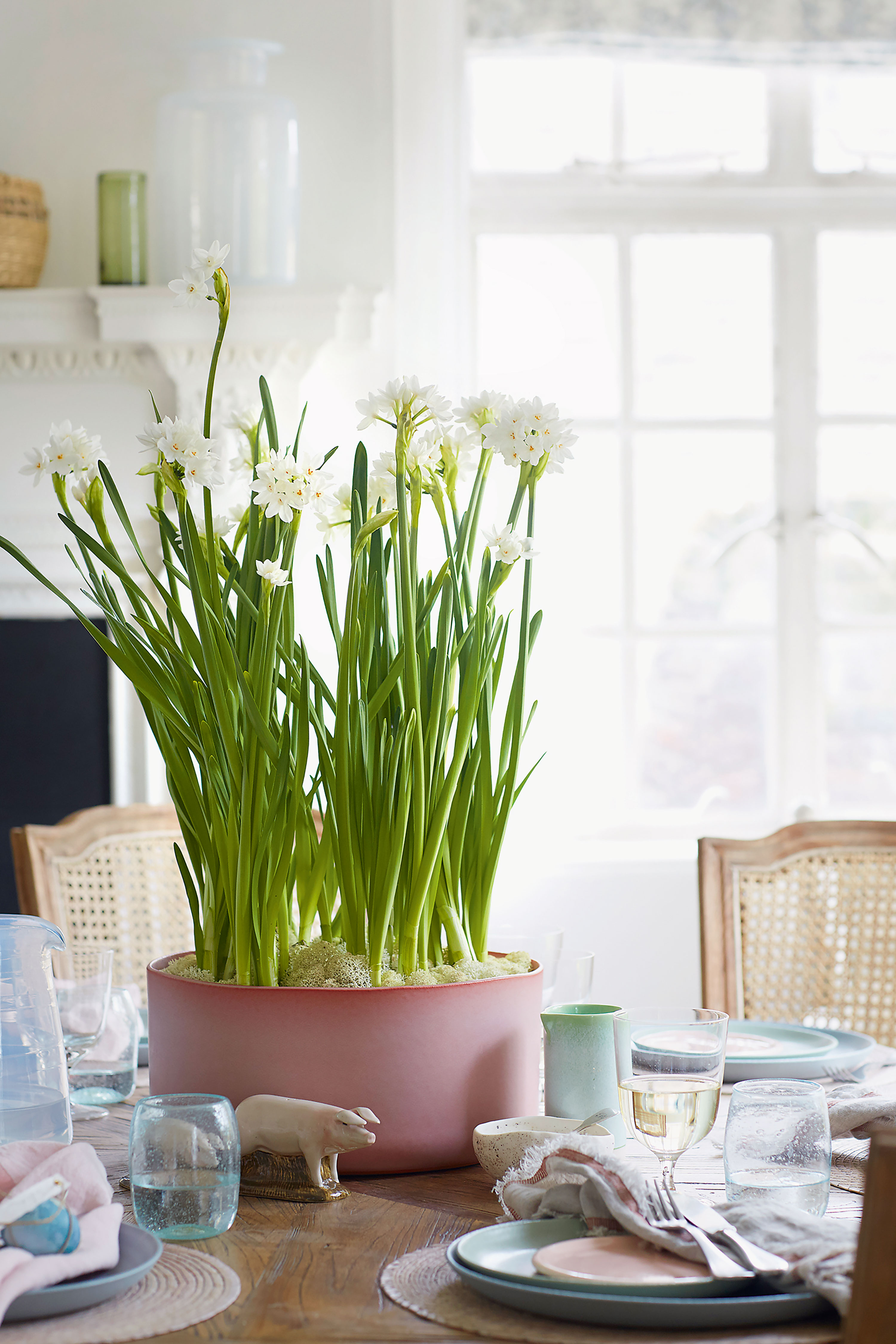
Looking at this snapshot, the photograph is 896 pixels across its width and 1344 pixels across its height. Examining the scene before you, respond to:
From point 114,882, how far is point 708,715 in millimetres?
1462

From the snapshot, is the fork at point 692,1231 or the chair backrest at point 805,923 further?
the chair backrest at point 805,923

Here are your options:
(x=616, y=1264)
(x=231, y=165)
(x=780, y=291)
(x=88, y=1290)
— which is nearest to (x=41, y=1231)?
(x=88, y=1290)

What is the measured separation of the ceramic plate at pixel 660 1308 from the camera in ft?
2.30

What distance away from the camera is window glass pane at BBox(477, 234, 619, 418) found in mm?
2949

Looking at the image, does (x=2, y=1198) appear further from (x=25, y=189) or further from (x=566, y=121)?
(x=566, y=121)

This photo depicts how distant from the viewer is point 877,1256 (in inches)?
23.5

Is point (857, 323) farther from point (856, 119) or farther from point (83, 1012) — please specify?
point (83, 1012)

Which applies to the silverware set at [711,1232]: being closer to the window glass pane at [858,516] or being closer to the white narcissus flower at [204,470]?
the white narcissus flower at [204,470]

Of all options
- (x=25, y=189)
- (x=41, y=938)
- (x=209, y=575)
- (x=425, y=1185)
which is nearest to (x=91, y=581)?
(x=209, y=575)

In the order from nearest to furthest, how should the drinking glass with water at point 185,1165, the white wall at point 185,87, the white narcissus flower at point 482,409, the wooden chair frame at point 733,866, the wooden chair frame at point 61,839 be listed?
1. the drinking glass with water at point 185,1165
2. the white narcissus flower at point 482,409
3. the wooden chair frame at point 733,866
4. the wooden chair frame at point 61,839
5. the white wall at point 185,87

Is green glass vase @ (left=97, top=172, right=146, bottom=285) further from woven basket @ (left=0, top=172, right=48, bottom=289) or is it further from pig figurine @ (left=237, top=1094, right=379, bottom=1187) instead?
pig figurine @ (left=237, top=1094, right=379, bottom=1187)

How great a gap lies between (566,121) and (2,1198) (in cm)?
267

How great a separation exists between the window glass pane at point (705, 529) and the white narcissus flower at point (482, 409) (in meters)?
1.93

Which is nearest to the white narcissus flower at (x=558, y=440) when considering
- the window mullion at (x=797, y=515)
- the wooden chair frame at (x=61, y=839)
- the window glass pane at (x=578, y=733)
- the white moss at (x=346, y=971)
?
the white moss at (x=346, y=971)
